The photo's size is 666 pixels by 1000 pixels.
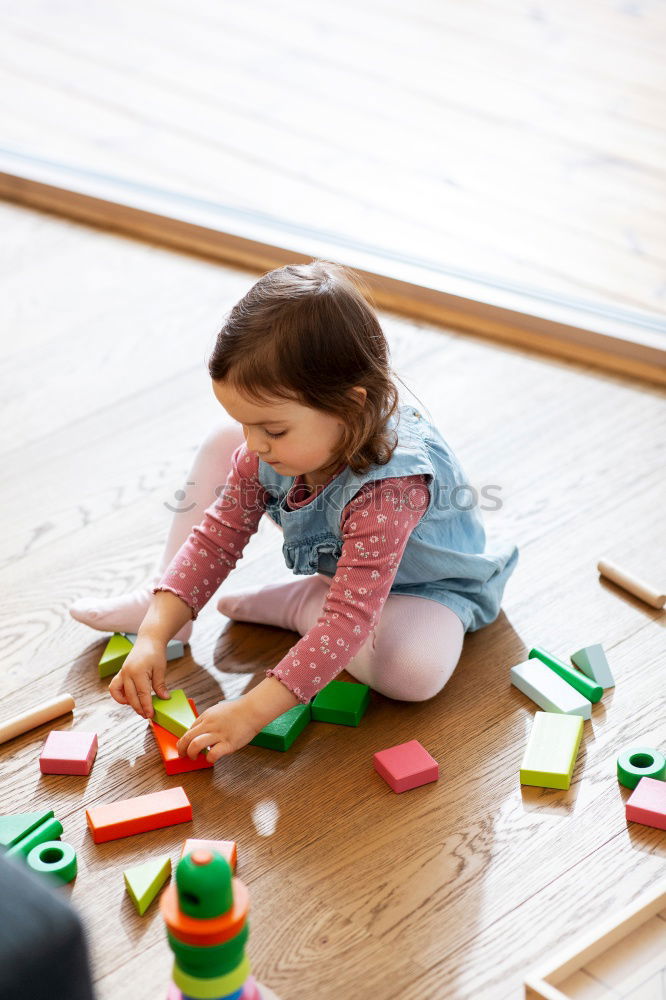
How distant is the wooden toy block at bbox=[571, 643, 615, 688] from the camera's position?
1259 mm

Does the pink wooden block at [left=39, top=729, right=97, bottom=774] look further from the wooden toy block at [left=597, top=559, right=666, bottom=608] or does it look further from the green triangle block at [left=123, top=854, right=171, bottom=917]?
the wooden toy block at [left=597, top=559, right=666, bottom=608]

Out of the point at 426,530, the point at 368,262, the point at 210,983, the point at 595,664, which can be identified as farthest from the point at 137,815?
the point at 368,262

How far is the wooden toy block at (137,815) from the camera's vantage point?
1094 mm

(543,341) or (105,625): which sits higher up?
(543,341)

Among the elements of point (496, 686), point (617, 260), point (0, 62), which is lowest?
point (0, 62)

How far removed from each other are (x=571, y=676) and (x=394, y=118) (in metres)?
1.64

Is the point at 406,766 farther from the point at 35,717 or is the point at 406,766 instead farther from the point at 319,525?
the point at 35,717

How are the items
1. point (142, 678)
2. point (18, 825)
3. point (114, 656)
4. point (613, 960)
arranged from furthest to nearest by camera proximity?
point (114, 656)
point (142, 678)
point (18, 825)
point (613, 960)

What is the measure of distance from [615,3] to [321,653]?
2.26m

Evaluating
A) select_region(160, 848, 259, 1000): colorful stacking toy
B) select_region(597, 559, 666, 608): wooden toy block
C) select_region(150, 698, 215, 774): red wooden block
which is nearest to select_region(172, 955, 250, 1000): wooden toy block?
select_region(160, 848, 259, 1000): colorful stacking toy

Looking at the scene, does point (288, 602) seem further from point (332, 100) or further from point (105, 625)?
point (332, 100)

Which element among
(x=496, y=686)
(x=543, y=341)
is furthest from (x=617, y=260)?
(x=496, y=686)

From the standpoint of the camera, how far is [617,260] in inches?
80.7

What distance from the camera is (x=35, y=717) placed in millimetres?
1218
